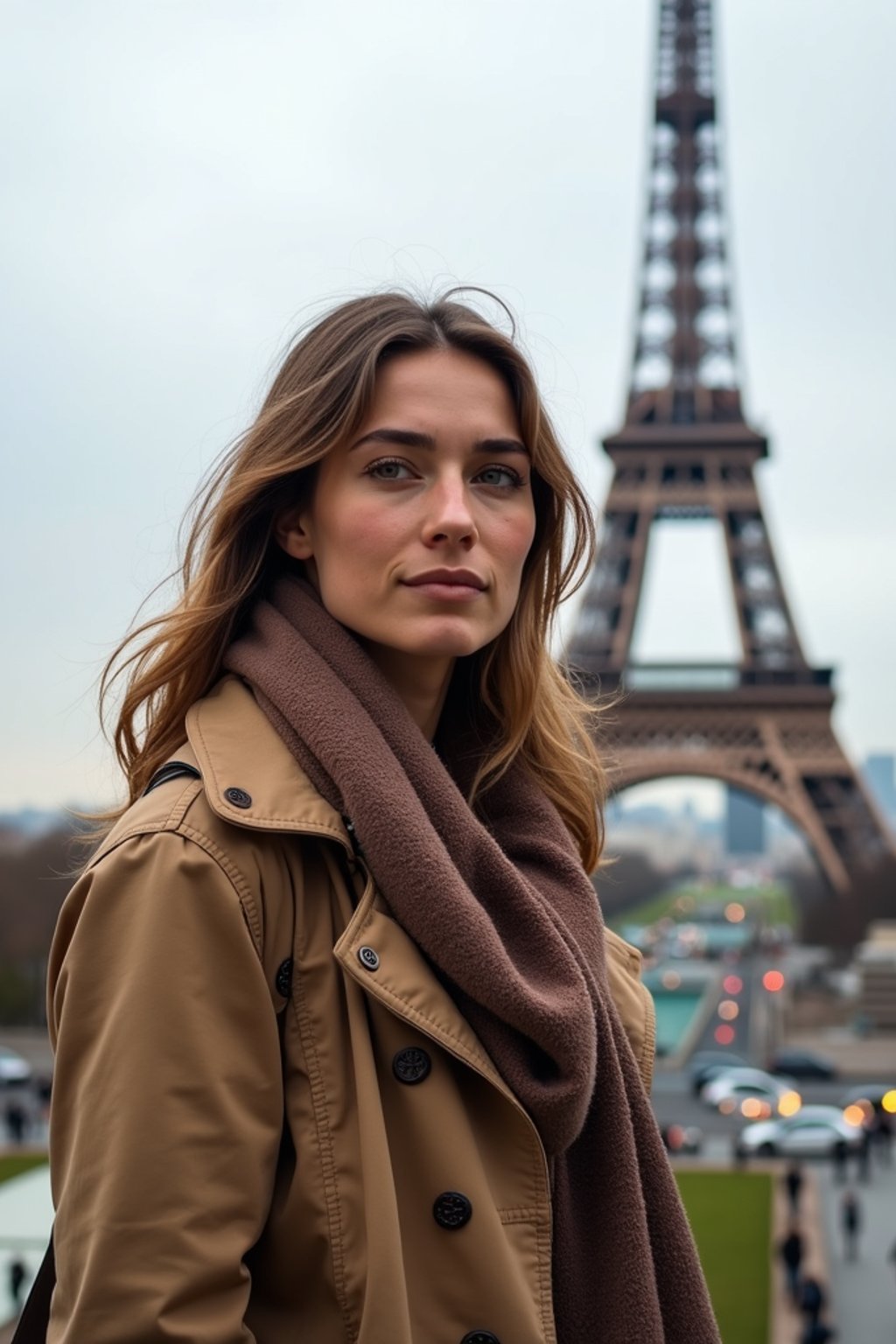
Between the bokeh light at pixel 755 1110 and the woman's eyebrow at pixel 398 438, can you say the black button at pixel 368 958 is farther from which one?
the bokeh light at pixel 755 1110

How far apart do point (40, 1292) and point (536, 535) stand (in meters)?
1.40

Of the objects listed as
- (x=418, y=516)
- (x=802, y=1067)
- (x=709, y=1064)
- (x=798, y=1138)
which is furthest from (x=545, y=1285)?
(x=709, y=1064)

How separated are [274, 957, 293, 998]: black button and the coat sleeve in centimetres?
5

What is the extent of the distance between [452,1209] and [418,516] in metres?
0.95

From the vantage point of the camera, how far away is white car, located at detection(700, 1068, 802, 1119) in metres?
25.9

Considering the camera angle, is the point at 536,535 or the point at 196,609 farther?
the point at 536,535

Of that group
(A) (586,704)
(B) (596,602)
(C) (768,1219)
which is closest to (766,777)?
(B) (596,602)

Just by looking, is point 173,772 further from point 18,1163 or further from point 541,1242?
point 18,1163

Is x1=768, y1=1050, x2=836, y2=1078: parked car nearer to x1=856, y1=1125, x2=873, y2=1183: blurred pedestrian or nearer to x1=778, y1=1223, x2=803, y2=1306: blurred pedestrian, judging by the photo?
x1=856, y1=1125, x2=873, y2=1183: blurred pedestrian

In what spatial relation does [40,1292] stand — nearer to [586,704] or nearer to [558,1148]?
[558,1148]

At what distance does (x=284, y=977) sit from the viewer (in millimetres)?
2156

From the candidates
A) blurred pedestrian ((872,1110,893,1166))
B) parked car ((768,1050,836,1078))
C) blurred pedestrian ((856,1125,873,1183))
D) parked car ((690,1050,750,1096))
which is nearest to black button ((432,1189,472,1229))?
blurred pedestrian ((856,1125,873,1183))

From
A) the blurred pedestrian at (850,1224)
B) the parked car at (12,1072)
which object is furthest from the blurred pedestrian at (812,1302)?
the parked car at (12,1072)

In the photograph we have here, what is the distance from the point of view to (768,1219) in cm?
1831
